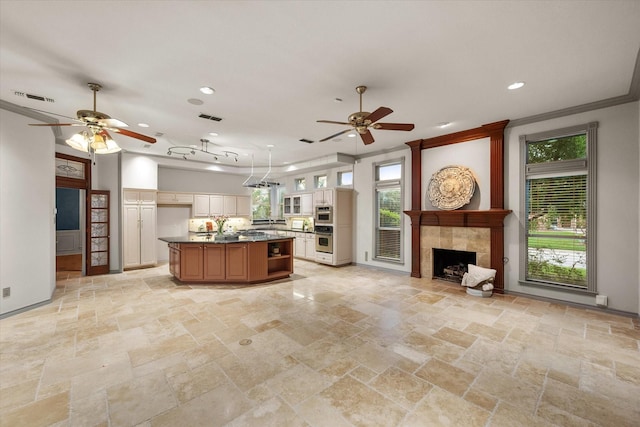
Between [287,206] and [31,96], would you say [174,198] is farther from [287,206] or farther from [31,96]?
[31,96]

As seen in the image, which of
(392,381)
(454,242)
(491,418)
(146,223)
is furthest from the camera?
(146,223)

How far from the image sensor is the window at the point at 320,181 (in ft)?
26.6

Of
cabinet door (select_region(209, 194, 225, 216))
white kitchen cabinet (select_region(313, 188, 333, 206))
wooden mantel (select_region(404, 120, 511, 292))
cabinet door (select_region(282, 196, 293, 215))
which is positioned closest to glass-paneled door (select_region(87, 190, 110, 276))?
cabinet door (select_region(209, 194, 225, 216))

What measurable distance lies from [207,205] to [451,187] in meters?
6.61

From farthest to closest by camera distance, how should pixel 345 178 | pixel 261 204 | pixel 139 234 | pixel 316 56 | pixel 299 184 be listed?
pixel 261 204 < pixel 299 184 < pixel 345 178 < pixel 139 234 < pixel 316 56

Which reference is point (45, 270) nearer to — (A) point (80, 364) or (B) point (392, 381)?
(A) point (80, 364)

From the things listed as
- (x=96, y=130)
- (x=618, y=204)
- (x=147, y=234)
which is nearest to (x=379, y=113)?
(x=96, y=130)

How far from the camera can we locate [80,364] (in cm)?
250

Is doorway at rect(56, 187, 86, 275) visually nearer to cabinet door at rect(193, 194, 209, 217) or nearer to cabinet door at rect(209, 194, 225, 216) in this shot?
cabinet door at rect(193, 194, 209, 217)

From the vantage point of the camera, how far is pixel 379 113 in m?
2.89

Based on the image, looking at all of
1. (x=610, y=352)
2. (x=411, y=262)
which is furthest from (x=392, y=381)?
(x=411, y=262)

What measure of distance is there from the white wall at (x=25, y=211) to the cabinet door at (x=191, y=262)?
187cm

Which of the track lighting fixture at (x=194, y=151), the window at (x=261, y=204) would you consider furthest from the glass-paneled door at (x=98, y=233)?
the window at (x=261, y=204)

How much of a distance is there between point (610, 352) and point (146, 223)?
27.4 ft
